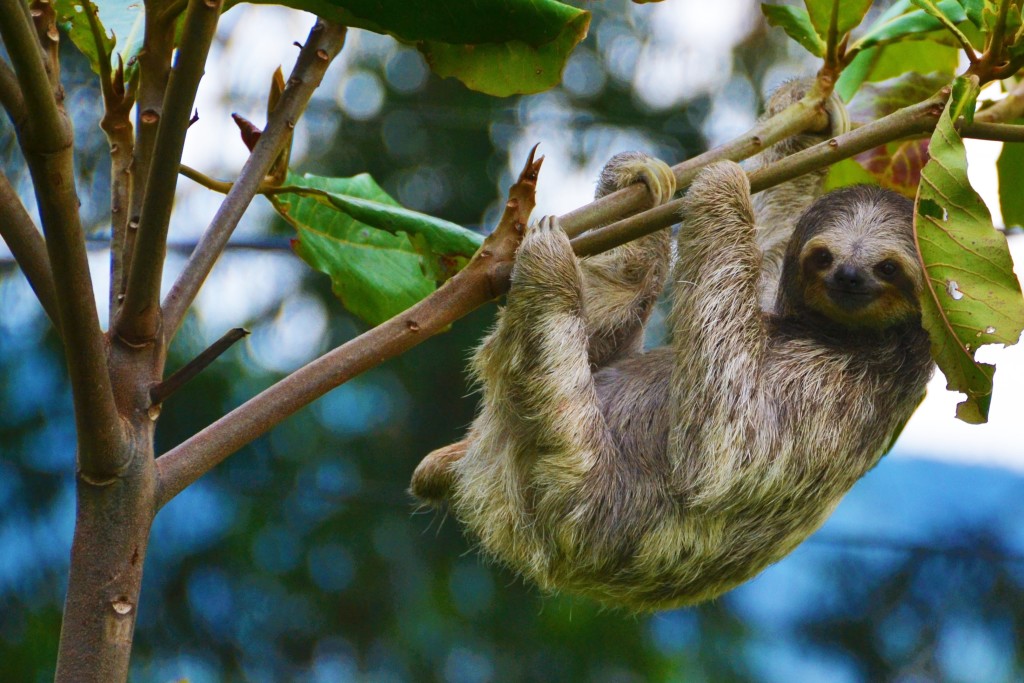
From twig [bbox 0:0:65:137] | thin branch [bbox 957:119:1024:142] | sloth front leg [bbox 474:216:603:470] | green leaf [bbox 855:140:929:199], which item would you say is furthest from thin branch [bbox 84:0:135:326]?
green leaf [bbox 855:140:929:199]

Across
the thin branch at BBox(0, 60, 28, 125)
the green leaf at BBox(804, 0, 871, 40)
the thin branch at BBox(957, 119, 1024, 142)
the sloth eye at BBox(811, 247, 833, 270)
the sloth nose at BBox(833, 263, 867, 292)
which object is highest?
the green leaf at BBox(804, 0, 871, 40)

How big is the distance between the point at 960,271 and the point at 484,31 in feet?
3.87

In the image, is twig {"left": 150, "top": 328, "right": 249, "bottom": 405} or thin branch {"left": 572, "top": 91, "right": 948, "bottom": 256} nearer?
twig {"left": 150, "top": 328, "right": 249, "bottom": 405}

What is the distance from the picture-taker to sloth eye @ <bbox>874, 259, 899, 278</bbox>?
3.59m

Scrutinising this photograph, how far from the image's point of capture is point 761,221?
453 centimetres

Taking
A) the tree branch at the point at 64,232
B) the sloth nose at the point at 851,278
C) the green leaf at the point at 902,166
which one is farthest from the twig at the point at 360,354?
the green leaf at the point at 902,166

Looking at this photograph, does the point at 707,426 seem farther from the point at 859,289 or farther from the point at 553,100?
the point at 553,100

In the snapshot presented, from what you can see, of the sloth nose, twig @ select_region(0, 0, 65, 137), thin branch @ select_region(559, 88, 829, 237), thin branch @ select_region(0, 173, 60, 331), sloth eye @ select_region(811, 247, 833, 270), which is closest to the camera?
twig @ select_region(0, 0, 65, 137)

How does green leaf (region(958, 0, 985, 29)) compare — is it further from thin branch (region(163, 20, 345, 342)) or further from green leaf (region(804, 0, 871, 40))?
thin branch (region(163, 20, 345, 342))

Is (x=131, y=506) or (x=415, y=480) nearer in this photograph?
(x=131, y=506)

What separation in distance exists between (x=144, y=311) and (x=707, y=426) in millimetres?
1917

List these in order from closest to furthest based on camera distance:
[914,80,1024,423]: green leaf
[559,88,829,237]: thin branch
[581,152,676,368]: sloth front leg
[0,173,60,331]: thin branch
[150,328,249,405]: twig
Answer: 1. [0,173,60,331]: thin branch
2. [150,328,249,405]: twig
3. [914,80,1024,423]: green leaf
4. [559,88,829,237]: thin branch
5. [581,152,676,368]: sloth front leg

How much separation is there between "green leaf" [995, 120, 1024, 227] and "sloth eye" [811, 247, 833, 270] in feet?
1.95

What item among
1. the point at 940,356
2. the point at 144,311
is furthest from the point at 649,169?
the point at 144,311
